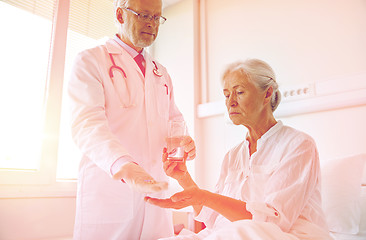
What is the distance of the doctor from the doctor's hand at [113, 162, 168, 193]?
8 centimetres

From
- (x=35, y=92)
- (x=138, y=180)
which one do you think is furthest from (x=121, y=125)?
(x=35, y=92)

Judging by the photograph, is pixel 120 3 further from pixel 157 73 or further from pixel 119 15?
pixel 157 73

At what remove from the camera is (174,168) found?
1.24 metres

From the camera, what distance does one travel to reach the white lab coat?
1.08 m

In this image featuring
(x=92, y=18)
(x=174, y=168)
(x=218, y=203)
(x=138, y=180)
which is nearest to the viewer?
(x=138, y=180)

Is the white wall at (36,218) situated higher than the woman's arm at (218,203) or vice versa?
the woman's arm at (218,203)

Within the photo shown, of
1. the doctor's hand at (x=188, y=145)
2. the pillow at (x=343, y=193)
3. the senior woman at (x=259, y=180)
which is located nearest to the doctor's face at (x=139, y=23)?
the senior woman at (x=259, y=180)

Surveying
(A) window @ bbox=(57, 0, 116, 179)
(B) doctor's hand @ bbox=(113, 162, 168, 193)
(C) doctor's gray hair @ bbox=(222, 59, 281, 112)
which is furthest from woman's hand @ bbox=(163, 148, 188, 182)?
(A) window @ bbox=(57, 0, 116, 179)

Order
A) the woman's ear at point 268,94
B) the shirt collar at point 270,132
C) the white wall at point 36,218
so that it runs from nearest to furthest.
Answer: the shirt collar at point 270,132 < the woman's ear at point 268,94 < the white wall at point 36,218

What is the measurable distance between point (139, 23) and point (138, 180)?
0.85 meters

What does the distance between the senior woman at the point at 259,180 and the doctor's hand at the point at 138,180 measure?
0.17m

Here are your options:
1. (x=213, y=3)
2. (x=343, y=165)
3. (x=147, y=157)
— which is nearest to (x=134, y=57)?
(x=147, y=157)

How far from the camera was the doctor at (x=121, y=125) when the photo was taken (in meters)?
1.06

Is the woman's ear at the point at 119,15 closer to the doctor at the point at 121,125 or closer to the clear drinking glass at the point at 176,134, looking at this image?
the doctor at the point at 121,125
